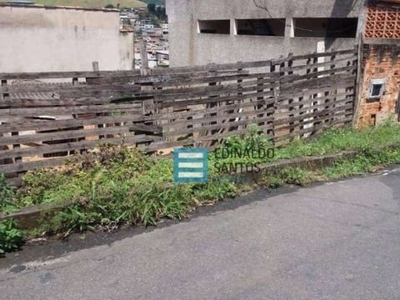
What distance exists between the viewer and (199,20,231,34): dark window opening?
15.5 metres

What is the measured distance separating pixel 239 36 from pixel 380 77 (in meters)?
7.04

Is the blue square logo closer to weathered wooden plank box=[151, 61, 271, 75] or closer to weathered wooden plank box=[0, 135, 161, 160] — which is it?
weathered wooden plank box=[0, 135, 161, 160]

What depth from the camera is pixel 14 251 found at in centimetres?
331

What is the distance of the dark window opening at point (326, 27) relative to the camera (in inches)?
426

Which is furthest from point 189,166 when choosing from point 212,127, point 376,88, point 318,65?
point 376,88

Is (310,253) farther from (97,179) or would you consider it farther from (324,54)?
(324,54)

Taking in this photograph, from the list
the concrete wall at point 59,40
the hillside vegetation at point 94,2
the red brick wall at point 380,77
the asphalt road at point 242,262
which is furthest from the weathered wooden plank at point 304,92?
the hillside vegetation at point 94,2

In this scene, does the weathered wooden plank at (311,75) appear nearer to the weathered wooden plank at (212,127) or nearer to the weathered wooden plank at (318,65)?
the weathered wooden plank at (318,65)

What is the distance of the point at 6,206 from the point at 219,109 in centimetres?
311

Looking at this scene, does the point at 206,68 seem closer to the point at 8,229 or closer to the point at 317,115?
the point at 317,115

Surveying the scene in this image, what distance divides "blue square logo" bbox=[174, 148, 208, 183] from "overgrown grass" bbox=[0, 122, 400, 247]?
0.10m

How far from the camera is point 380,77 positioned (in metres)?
7.32

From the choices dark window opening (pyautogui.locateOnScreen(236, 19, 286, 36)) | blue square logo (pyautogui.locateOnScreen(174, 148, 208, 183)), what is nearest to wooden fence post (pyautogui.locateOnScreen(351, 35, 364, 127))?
blue square logo (pyautogui.locateOnScreen(174, 148, 208, 183))

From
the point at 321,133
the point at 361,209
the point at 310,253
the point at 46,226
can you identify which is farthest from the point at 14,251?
the point at 321,133
